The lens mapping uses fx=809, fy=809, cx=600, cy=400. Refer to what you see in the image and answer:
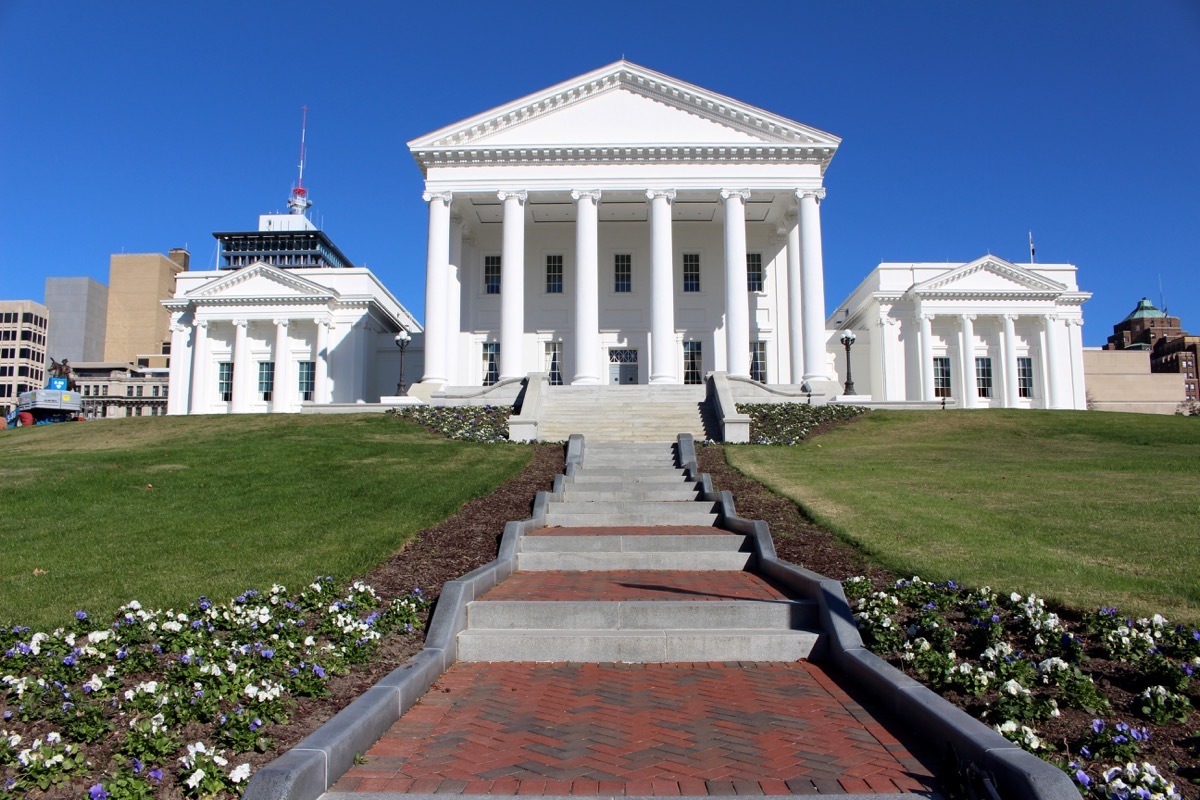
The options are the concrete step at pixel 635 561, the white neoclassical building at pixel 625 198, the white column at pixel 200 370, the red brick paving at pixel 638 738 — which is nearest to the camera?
the red brick paving at pixel 638 738

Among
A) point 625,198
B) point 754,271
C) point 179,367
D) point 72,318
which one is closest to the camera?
point 625,198

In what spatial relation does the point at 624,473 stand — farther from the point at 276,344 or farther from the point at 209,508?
the point at 276,344

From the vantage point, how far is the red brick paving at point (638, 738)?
495cm

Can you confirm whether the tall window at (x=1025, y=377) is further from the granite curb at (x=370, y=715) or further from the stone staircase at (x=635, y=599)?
the granite curb at (x=370, y=715)

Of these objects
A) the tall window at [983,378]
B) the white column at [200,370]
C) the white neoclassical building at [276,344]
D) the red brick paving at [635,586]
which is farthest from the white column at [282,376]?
the tall window at [983,378]

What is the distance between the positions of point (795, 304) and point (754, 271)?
4383mm

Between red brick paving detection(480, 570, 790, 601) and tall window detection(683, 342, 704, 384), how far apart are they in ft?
99.3

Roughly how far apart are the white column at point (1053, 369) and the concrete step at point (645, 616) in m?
42.5

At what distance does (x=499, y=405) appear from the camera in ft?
101

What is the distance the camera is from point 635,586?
954 centimetres

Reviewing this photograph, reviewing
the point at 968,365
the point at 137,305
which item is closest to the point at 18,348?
the point at 137,305

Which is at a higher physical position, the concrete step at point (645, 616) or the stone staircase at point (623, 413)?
the stone staircase at point (623, 413)

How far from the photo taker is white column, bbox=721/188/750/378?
34.9m

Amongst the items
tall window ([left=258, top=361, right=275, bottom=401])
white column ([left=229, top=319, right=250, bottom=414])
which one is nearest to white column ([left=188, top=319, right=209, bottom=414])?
white column ([left=229, top=319, right=250, bottom=414])
